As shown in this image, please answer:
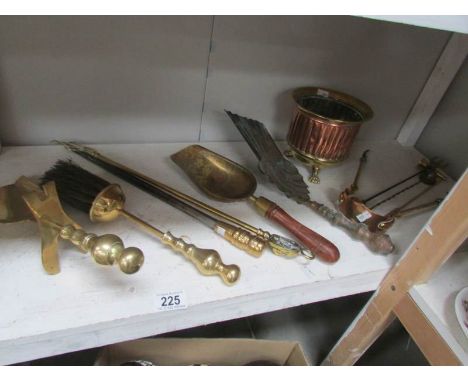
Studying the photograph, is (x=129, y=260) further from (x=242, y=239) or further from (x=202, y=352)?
(x=202, y=352)

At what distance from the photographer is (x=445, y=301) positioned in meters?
0.49

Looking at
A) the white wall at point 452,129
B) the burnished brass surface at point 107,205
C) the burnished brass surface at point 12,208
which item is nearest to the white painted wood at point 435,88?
the white wall at point 452,129

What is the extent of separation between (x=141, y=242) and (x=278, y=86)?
40 cm

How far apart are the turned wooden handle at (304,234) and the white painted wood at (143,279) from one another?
2cm

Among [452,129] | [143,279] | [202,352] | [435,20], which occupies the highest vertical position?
[435,20]

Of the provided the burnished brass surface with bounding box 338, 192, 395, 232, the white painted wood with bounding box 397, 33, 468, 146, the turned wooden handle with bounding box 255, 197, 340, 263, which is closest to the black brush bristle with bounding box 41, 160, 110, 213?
the turned wooden handle with bounding box 255, 197, 340, 263

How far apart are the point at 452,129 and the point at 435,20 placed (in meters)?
0.61

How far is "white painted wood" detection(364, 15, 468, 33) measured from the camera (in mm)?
287

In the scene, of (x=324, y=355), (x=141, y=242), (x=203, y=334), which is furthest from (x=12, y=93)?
(x=324, y=355)

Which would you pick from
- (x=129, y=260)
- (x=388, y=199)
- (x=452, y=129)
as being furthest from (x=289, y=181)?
(x=452, y=129)

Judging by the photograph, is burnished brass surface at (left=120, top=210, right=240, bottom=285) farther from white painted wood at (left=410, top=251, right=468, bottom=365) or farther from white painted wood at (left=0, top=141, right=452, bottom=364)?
white painted wood at (left=410, top=251, right=468, bottom=365)

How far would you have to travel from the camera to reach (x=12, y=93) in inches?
21.5

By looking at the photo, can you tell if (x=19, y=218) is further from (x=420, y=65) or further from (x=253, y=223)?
(x=420, y=65)

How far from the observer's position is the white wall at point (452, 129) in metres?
0.78
